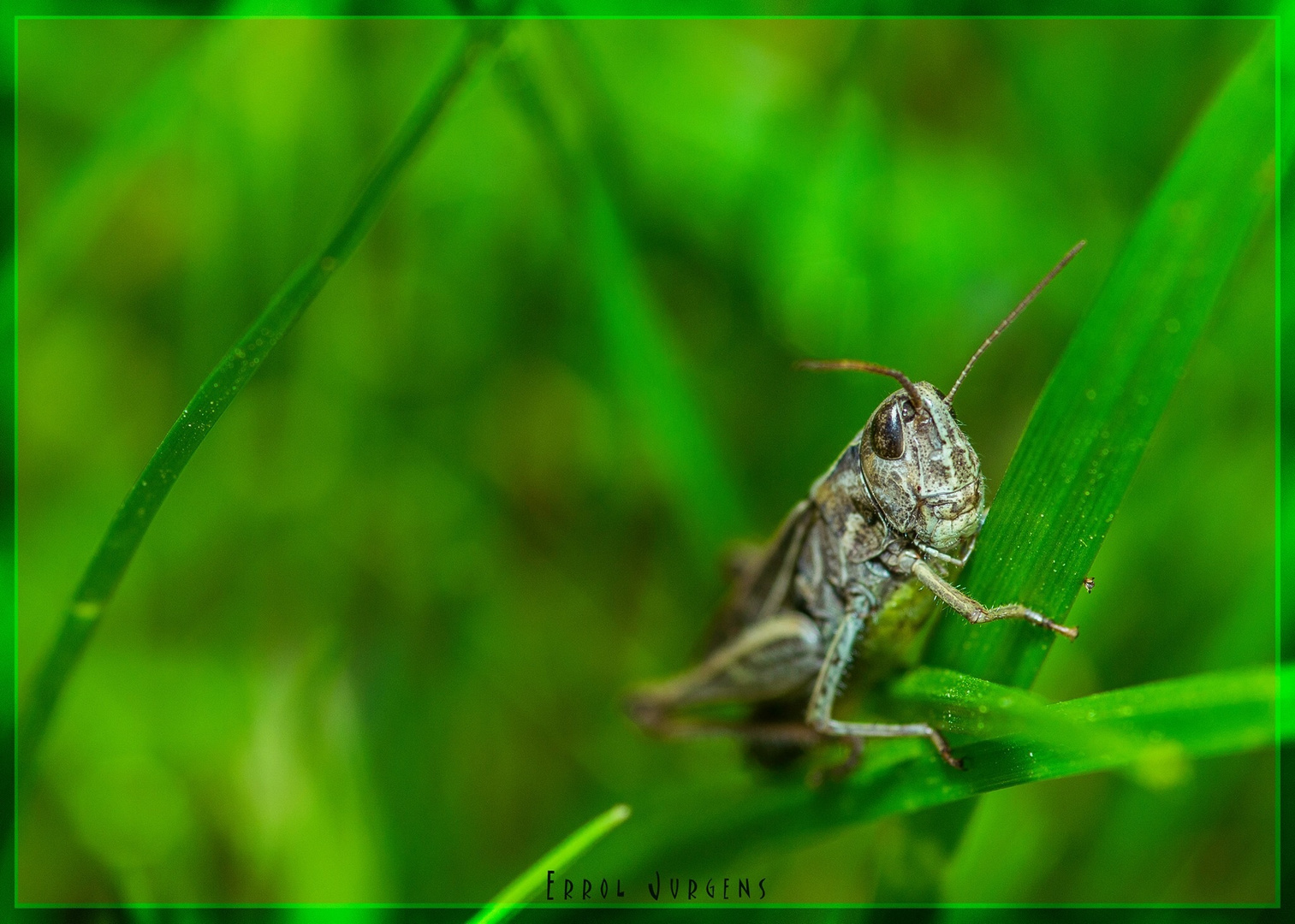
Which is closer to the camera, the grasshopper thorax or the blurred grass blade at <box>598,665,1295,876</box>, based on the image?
the blurred grass blade at <box>598,665,1295,876</box>

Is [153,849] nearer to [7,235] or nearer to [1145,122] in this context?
[7,235]

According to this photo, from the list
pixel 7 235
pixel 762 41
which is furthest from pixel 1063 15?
pixel 7 235

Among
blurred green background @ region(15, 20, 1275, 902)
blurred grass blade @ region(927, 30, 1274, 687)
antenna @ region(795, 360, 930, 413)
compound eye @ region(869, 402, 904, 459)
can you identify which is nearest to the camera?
blurred grass blade @ region(927, 30, 1274, 687)

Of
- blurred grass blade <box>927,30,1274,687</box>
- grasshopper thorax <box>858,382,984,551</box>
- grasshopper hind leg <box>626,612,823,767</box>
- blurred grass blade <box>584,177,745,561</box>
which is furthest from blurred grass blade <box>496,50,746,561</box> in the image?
blurred grass blade <box>927,30,1274,687</box>

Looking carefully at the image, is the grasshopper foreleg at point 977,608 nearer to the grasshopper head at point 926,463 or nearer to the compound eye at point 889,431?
the grasshopper head at point 926,463

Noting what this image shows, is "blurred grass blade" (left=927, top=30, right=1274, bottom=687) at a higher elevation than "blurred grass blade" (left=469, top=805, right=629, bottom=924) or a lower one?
higher

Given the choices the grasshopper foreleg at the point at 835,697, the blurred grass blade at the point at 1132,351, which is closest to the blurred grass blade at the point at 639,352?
the grasshopper foreleg at the point at 835,697

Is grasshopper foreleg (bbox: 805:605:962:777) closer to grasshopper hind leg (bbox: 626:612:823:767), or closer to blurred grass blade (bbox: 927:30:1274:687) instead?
grasshopper hind leg (bbox: 626:612:823:767)
